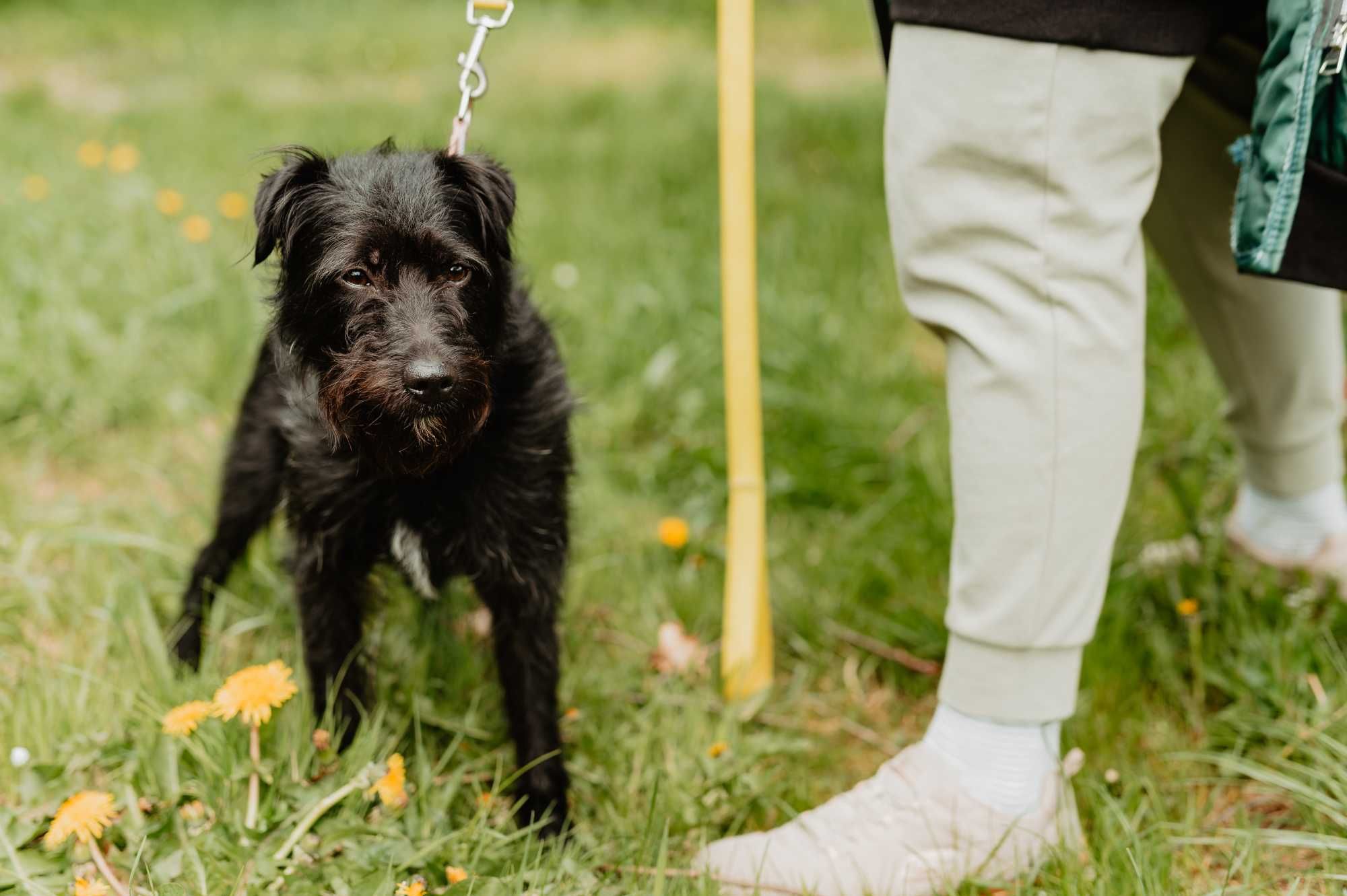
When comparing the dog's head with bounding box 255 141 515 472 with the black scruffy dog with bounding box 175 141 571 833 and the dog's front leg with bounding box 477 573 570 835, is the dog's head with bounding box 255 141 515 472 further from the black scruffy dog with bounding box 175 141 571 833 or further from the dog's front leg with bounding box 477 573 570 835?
the dog's front leg with bounding box 477 573 570 835

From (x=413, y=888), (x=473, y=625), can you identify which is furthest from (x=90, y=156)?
(x=413, y=888)

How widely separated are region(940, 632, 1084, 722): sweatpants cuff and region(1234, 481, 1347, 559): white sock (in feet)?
3.33

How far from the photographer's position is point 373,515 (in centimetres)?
221

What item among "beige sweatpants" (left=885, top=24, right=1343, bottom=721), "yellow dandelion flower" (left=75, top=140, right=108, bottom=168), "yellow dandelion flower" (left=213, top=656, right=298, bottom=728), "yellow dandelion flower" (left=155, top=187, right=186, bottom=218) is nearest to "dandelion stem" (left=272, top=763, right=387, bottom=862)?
"yellow dandelion flower" (left=213, top=656, right=298, bottom=728)

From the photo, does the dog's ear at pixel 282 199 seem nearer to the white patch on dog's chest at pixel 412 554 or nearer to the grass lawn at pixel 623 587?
the grass lawn at pixel 623 587

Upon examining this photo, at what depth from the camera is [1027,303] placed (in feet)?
6.14

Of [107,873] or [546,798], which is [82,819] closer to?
[107,873]

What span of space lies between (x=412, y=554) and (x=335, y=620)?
259mm

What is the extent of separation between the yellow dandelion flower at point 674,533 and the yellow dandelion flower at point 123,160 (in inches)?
121

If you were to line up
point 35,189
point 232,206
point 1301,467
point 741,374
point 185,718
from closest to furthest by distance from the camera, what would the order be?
point 185,718 < point 741,374 < point 1301,467 < point 35,189 < point 232,206

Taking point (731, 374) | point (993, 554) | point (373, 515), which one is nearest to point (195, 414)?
point (373, 515)

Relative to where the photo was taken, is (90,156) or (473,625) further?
(90,156)

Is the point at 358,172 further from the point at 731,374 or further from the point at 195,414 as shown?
the point at 195,414

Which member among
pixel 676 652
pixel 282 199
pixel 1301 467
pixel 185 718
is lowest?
pixel 676 652
